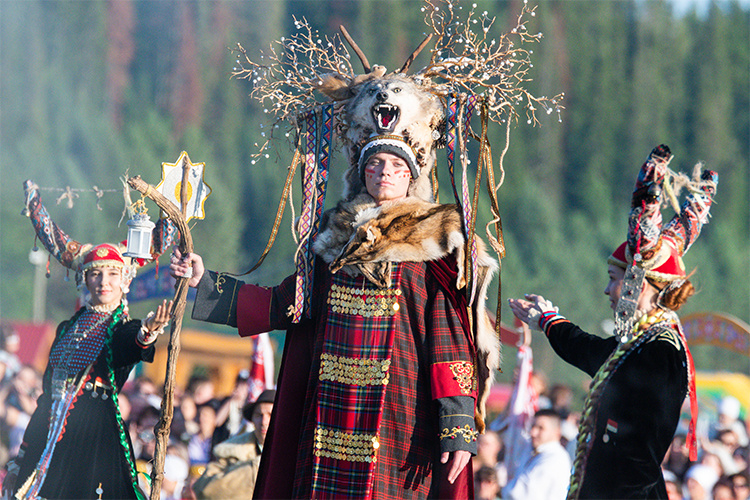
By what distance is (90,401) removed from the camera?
205 inches

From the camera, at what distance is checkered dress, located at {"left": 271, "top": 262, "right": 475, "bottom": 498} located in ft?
13.5

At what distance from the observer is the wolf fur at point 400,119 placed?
447 centimetres

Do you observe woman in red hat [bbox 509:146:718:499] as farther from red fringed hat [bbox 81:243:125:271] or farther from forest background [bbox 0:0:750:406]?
forest background [bbox 0:0:750:406]

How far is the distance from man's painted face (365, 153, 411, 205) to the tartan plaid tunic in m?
0.35

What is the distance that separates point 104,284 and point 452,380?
233 centimetres

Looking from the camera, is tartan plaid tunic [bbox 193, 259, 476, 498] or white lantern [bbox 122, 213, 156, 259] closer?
tartan plaid tunic [bbox 193, 259, 476, 498]

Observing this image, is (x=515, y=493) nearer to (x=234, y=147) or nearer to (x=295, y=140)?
(x=295, y=140)

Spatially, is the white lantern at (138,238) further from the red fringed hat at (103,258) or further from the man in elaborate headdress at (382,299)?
the red fringed hat at (103,258)

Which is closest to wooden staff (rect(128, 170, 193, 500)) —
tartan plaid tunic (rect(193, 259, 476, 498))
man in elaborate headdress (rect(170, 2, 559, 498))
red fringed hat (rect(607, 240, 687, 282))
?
man in elaborate headdress (rect(170, 2, 559, 498))

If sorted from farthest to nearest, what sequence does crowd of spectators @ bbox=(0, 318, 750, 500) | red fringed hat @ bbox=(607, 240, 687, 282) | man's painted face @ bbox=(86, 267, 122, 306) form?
1. crowd of spectators @ bbox=(0, 318, 750, 500)
2. man's painted face @ bbox=(86, 267, 122, 306)
3. red fringed hat @ bbox=(607, 240, 687, 282)

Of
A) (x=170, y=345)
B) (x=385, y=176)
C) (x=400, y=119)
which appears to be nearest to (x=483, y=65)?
(x=400, y=119)

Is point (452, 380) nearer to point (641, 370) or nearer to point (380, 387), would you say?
point (380, 387)

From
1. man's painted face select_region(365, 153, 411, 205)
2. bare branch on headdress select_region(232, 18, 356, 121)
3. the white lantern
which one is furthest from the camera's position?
bare branch on headdress select_region(232, 18, 356, 121)

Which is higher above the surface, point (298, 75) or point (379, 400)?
point (298, 75)
